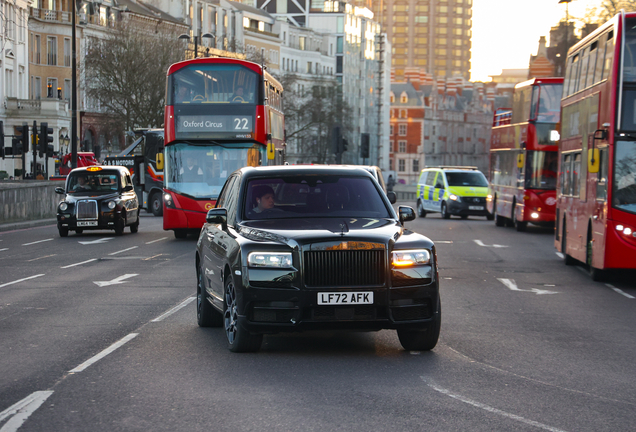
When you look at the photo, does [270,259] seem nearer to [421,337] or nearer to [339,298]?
[339,298]

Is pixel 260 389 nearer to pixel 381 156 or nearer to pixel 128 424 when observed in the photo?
pixel 128 424

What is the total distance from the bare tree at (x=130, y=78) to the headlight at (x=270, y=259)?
52.5 m

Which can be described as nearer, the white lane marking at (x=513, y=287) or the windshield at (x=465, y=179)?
the white lane marking at (x=513, y=287)

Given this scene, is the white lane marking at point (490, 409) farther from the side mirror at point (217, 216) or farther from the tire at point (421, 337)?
the side mirror at point (217, 216)

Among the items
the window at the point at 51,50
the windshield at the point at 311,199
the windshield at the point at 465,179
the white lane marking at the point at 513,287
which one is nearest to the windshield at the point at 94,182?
the white lane marking at the point at 513,287

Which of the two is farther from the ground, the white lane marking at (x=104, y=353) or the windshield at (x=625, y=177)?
the windshield at (x=625, y=177)

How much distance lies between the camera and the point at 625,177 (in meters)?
15.7

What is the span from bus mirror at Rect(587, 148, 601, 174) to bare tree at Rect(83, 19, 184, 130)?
149ft

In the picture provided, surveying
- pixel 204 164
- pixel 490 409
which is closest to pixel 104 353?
pixel 490 409

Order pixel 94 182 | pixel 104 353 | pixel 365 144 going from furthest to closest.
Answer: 1. pixel 365 144
2. pixel 94 182
3. pixel 104 353

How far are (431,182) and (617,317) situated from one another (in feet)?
105

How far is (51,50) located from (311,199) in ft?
240

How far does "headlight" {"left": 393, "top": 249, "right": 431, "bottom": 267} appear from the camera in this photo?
27.4 feet

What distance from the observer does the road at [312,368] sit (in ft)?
21.1
